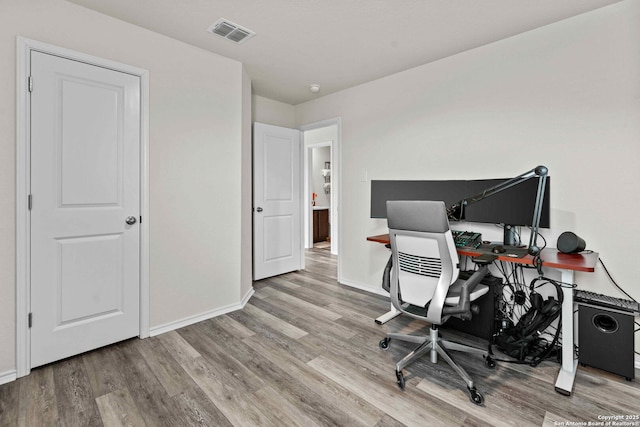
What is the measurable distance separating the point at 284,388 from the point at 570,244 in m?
2.11

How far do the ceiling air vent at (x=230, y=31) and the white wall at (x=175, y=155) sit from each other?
37 cm

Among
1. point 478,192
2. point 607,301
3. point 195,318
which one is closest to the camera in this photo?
point 607,301

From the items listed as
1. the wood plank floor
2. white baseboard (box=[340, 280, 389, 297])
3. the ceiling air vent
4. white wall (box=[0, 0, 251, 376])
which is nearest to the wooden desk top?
the wood plank floor

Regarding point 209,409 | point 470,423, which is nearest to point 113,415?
point 209,409

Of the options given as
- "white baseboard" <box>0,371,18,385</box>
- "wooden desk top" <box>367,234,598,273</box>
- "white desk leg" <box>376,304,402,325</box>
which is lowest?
"white baseboard" <box>0,371,18,385</box>

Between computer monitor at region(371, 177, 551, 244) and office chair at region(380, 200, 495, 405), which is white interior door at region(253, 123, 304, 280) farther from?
office chair at region(380, 200, 495, 405)

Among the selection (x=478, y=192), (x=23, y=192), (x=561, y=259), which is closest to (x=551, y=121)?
(x=478, y=192)

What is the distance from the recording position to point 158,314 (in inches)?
102

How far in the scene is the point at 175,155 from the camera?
2656 millimetres

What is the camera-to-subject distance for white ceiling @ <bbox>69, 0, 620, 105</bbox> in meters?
2.15

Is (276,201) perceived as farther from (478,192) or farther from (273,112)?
(478,192)

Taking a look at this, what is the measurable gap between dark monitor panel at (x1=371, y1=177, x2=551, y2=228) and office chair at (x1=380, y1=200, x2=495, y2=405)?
0.67m

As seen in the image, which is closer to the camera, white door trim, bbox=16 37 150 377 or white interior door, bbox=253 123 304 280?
white door trim, bbox=16 37 150 377

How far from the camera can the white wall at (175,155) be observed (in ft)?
6.35
